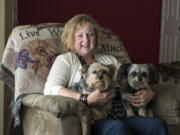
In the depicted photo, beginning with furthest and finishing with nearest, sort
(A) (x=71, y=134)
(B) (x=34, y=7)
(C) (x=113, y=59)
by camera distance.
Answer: (B) (x=34, y=7) → (C) (x=113, y=59) → (A) (x=71, y=134)

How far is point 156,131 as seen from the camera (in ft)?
6.54

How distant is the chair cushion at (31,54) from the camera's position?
7.59 ft

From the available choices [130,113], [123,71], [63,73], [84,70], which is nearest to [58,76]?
[63,73]

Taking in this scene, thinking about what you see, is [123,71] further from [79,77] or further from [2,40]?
[2,40]

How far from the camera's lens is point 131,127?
6.64 feet

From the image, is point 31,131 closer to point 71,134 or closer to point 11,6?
point 71,134

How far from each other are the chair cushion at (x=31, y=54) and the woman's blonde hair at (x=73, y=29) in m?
0.15

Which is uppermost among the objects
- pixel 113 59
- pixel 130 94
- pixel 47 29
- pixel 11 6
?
pixel 11 6

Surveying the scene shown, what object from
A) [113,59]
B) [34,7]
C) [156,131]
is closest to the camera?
[156,131]

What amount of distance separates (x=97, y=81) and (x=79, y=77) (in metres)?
0.24

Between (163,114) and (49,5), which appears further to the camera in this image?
(49,5)

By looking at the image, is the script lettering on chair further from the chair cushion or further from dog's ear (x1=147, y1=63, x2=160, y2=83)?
dog's ear (x1=147, y1=63, x2=160, y2=83)

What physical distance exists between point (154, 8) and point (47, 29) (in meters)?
2.30

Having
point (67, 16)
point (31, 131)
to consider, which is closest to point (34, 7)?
point (67, 16)
